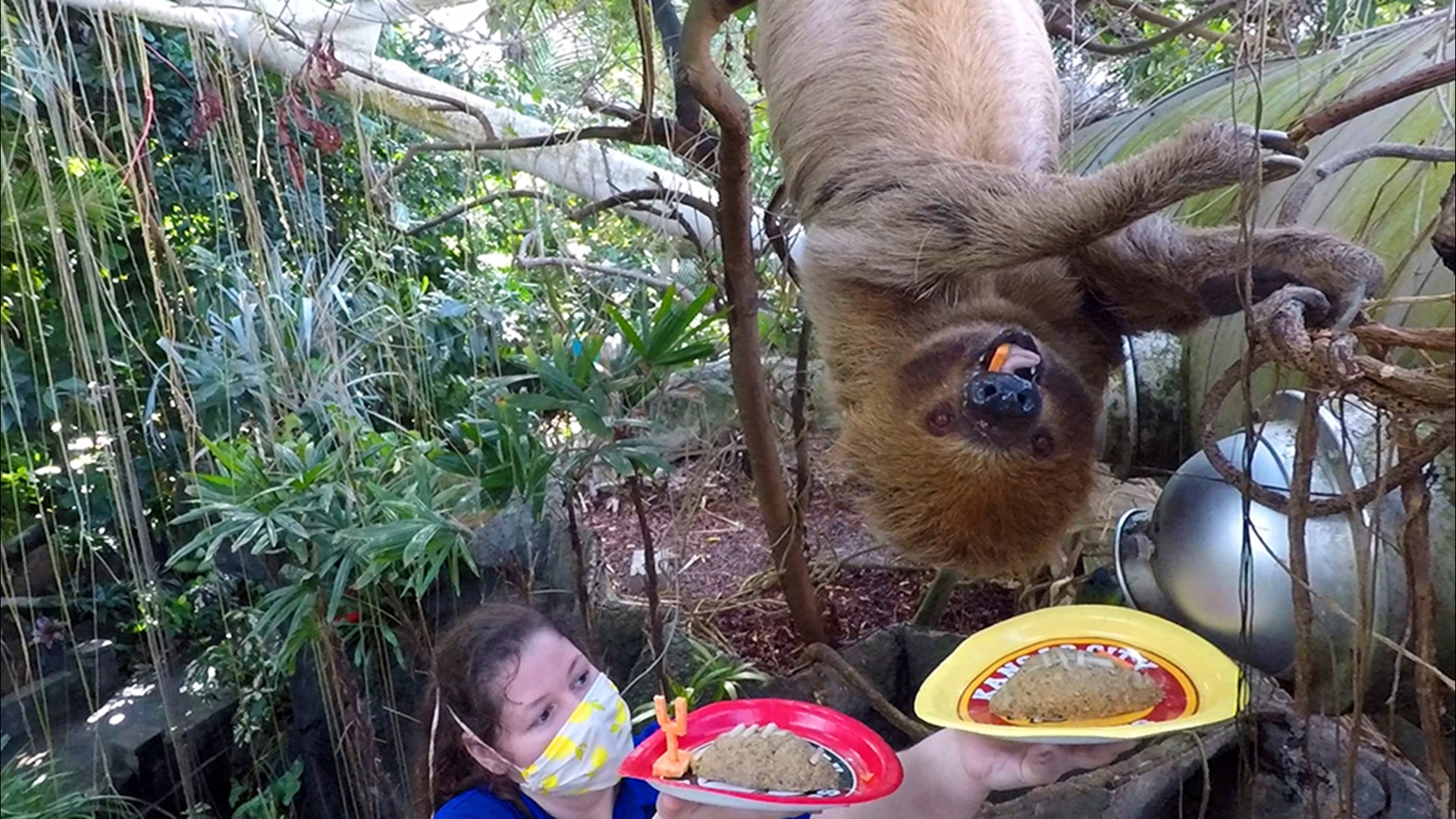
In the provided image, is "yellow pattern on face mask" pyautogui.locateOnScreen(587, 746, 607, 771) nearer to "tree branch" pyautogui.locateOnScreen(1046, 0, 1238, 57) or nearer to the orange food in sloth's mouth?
the orange food in sloth's mouth

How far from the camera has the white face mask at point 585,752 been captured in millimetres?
1697

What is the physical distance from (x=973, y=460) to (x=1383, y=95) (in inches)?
48.2

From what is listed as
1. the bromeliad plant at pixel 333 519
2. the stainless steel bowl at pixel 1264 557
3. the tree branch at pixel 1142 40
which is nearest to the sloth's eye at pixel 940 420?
the stainless steel bowl at pixel 1264 557

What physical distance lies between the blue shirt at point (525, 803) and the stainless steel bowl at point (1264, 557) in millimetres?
698

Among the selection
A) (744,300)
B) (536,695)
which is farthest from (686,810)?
(744,300)

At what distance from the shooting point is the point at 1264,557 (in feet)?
4.96

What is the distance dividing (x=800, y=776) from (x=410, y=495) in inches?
58.2

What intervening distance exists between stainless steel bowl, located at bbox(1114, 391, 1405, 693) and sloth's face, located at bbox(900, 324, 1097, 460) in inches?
17.7

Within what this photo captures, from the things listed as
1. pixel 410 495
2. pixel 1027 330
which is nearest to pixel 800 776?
pixel 1027 330

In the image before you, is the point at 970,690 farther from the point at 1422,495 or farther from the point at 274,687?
the point at 274,687

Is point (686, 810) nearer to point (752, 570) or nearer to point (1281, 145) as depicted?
point (1281, 145)

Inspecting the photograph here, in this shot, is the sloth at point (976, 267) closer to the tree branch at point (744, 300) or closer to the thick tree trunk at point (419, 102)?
the tree branch at point (744, 300)

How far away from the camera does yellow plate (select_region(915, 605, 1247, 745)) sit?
1317 mm

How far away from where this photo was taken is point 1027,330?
2340 millimetres
